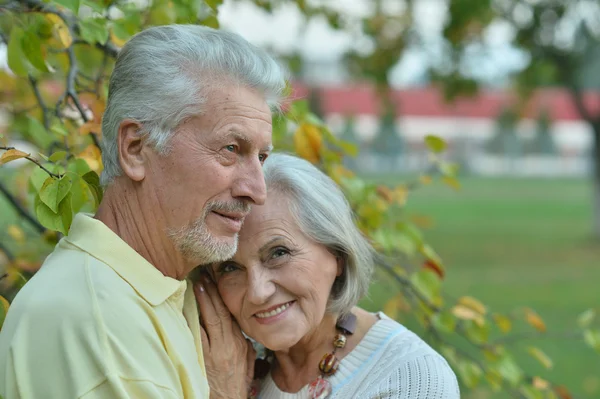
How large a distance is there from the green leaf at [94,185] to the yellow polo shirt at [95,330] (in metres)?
0.26

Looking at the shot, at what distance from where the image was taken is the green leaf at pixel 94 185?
2342 millimetres

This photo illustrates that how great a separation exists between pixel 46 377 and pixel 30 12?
148cm

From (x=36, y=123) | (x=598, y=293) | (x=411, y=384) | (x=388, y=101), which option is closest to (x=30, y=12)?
(x=36, y=123)

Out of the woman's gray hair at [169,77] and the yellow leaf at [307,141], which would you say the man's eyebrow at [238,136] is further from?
the yellow leaf at [307,141]

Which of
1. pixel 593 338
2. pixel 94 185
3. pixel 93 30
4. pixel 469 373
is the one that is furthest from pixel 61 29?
pixel 593 338

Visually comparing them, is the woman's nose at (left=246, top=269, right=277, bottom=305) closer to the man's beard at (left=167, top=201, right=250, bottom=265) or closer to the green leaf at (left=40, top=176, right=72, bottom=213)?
the man's beard at (left=167, top=201, right=250, bottom=265)

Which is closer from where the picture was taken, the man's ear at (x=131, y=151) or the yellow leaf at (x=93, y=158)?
the man's ear at (x=131, y=151)

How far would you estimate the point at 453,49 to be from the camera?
50.5 ft

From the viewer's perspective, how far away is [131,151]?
2105 mm

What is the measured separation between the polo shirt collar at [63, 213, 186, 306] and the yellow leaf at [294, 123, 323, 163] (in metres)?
1.20

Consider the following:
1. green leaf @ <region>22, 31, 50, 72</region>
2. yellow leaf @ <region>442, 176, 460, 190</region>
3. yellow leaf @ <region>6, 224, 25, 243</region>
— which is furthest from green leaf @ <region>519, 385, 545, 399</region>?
yellow leaf @ <region>6, 224, 25, 243</region>

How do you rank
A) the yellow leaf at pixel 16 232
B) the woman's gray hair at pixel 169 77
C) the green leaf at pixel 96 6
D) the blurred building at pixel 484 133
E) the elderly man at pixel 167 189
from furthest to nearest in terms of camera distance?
the blurred building at pixel 484 133
the yellow leaf at pixel 16 232
the green leaf at pixel 96 6
the woman's gray hair at pixel 169 77
the elderly man at pixel 167 189

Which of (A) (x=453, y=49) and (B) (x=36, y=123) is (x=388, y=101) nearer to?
(A) (x=453, y=49)

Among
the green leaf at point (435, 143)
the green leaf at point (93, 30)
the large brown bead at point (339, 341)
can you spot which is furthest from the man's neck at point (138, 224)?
the green leaf at point (435, 143)
